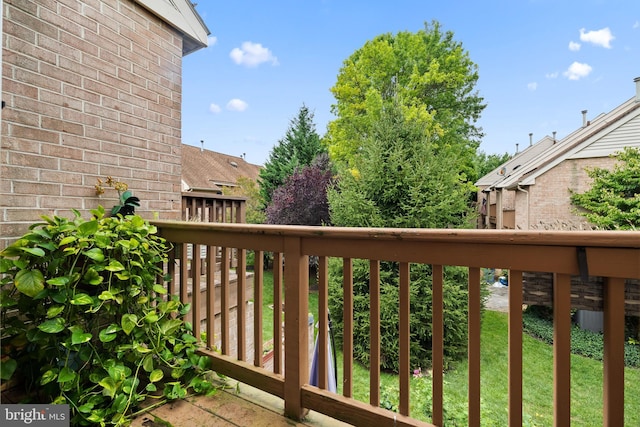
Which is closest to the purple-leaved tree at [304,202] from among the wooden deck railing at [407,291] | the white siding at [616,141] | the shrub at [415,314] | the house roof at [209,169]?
the shrub at [415,314]

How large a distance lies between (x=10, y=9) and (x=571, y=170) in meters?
11.1

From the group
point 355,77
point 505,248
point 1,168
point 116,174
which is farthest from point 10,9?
point 355,77

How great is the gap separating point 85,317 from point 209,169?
15.9 metres

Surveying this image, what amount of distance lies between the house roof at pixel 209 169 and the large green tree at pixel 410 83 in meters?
5.66

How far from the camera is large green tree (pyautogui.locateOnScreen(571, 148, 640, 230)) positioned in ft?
21.9

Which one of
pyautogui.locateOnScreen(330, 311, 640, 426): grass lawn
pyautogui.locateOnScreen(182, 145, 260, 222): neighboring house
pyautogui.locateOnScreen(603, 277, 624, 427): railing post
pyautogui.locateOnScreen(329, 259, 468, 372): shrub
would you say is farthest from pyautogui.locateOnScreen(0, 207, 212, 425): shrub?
pyautogui.locateOnScreen(329, 259, 468, 372): shrub

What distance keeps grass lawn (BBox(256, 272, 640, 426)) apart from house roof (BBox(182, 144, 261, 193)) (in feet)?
32.1

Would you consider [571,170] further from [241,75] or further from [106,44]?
[106,44]

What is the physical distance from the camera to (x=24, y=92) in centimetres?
158

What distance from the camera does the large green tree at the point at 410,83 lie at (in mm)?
10062

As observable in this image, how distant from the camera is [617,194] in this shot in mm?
7273

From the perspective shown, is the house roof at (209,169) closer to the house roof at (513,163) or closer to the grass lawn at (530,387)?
the grass lawn at (530,387)

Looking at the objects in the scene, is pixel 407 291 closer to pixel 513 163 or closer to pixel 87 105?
pixel 87 105

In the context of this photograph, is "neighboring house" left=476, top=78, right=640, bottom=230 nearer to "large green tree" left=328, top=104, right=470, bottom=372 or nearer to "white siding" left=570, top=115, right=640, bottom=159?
"white siding" left=570, top=115, right=640, bottom=159
